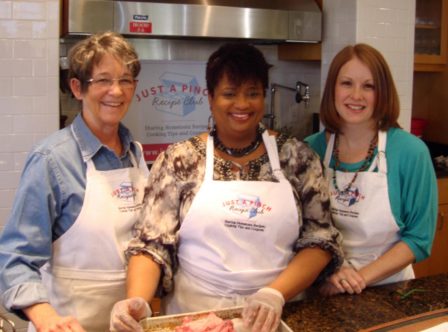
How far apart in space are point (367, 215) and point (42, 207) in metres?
0.90

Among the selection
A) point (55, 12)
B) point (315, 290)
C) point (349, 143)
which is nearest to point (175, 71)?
point (55, 12)

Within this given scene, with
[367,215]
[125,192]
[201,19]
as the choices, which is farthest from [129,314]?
[201,19]

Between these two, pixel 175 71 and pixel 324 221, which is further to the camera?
pixel 175 71

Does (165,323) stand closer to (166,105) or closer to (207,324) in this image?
(207,324)

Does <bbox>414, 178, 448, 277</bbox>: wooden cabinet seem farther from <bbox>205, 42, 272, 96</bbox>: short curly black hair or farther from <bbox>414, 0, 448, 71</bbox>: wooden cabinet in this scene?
<bbox>205, 42, 272, 96</bbox>: short curly black hair

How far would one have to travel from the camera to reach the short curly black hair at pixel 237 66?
138 centimetres

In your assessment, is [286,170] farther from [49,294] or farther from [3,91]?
[3,91]

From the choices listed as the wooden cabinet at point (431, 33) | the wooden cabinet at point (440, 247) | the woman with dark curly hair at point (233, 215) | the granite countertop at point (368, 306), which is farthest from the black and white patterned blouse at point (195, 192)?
the wooden cabinet at point (431, 33)

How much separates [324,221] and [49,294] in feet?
2.43

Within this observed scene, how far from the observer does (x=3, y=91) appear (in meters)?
2.25

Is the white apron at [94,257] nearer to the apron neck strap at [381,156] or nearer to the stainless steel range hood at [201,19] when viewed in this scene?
the apron neck strap at [381,156]

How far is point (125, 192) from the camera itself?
57.4 inches

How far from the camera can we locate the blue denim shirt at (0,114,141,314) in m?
1.24

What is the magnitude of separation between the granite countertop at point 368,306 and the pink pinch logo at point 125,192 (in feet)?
1.65
